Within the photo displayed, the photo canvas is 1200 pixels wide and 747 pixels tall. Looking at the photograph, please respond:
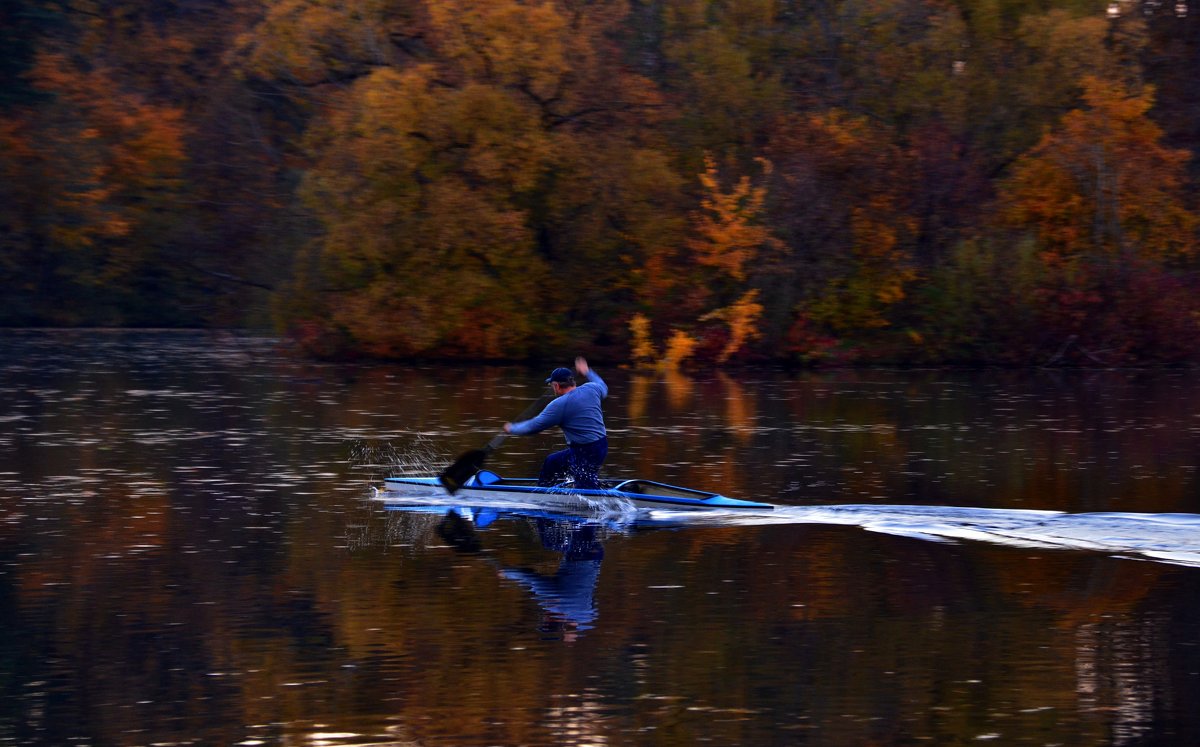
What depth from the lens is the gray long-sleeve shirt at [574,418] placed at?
16.5 metres

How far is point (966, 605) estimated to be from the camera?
467 inches

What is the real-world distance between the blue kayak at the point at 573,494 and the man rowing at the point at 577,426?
19 cm

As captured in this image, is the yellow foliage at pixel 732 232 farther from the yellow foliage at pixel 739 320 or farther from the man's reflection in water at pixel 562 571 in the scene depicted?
the man's reflection in water at pixel 562 571

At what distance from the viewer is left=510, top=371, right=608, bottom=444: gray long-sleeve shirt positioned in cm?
1655

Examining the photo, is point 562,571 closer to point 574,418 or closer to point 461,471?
point 574,418

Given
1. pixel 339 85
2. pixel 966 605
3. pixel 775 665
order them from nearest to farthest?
pixel 775 665 < pixel 966 605 < pixel 339 85

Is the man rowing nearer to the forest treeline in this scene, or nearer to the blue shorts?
the blue shorts

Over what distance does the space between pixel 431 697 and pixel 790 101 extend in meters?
39.8

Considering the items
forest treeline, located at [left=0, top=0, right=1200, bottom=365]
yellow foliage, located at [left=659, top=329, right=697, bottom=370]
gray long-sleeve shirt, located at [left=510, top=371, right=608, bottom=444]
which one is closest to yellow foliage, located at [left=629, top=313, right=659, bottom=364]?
forest treeline, located at [left=0, top=0, right=1200, bottom=365]

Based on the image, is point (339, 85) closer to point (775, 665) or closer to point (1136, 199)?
point (1136, 199)

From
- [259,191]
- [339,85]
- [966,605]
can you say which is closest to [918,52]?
[339,85]

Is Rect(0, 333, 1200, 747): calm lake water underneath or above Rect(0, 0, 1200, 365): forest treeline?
underneath

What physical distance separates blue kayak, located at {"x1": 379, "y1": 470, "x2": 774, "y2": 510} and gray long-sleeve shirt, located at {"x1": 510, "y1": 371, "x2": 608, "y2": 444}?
51cm

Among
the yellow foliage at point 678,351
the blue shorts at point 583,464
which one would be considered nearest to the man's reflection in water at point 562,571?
the blue shorts at point 583,464
